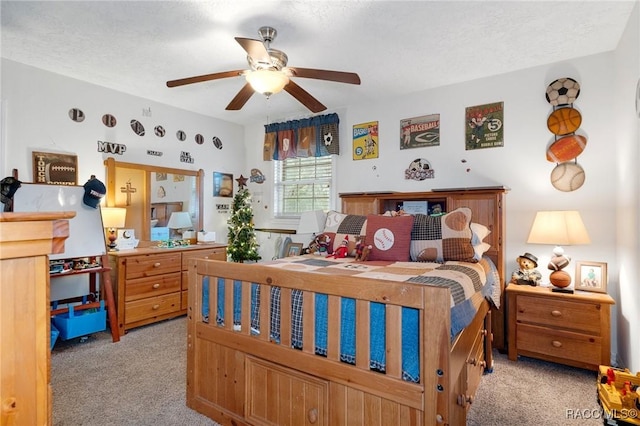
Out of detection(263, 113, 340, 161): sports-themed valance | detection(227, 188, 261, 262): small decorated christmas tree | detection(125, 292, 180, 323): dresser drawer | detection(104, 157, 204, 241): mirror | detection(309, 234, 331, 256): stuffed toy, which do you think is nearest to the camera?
detection(309, 234, 331, 256): stuffed toy

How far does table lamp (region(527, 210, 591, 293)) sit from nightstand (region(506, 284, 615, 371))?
0.12 m

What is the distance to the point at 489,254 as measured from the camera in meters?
2.91

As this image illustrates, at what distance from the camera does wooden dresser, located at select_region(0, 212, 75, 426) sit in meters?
0.65

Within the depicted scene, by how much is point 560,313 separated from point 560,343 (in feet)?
0.73

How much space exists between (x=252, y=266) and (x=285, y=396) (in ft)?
2.16

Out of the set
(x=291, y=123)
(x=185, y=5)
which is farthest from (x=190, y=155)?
(x=185, y=5)

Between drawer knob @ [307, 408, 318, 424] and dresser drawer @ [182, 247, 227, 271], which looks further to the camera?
dresser drawer @ [182, 247, 227, 271]

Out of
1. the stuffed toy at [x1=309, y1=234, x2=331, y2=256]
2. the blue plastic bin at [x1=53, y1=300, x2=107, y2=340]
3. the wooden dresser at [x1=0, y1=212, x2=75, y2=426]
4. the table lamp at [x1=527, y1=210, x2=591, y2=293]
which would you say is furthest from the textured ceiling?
the blue plastic bin at [x1=53, y1=300, x2=107, y2=340]

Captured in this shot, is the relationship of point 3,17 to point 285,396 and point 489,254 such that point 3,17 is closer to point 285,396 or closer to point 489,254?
point 285,396

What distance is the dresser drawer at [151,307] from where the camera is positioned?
128 inches

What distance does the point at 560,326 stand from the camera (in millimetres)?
2475

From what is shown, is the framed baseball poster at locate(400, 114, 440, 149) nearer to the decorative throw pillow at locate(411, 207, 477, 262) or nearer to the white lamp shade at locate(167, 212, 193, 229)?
the decorative throw pillow at locate(411, 207, 477, 262)

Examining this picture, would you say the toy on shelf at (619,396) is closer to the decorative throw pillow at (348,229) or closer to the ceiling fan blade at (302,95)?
the decorative throw pillow at (348,229)

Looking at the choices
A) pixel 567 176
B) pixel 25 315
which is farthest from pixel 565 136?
pixel 25 315
